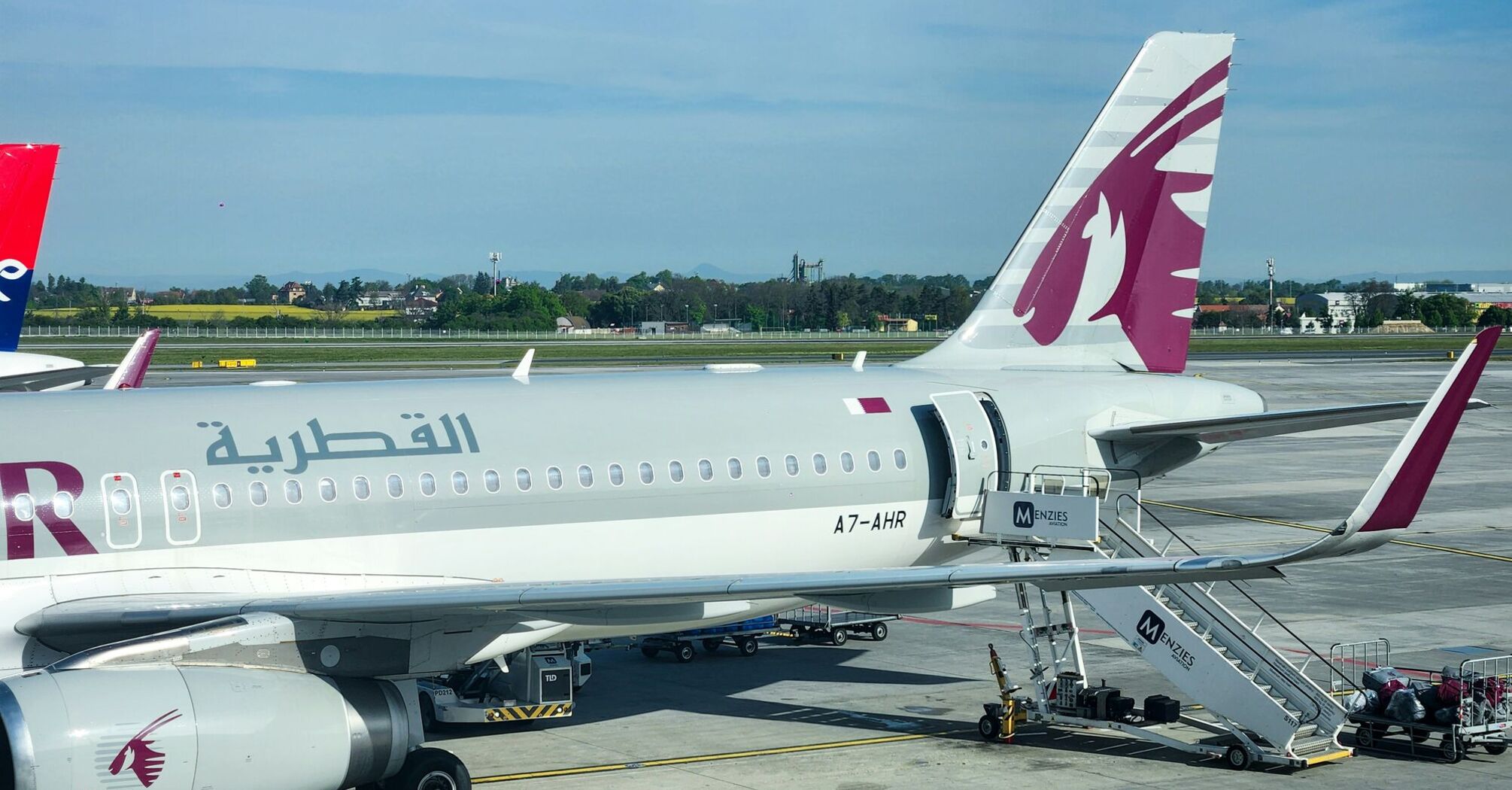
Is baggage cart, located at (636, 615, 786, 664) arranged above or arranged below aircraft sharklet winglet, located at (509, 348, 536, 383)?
below

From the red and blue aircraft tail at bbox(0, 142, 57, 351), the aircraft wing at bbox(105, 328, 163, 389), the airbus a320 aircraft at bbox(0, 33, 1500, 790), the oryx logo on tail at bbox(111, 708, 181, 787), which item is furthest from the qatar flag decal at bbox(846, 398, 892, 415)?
the red and blue aircraft tail at bbox(0, 142, 57, 351)

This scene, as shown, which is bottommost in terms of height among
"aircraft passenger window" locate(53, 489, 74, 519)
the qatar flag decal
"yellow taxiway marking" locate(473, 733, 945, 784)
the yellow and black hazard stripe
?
"yellow taxiway marking" locate(473, 733, 945, 784)

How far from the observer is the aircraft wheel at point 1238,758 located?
19.1 metres

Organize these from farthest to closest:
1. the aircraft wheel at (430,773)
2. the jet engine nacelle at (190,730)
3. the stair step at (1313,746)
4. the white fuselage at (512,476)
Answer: the stair step at (1313,746)
the white fuselage at (512,476)
the aircraft wheel at (430,773)
the jet engine nacelle at (190,730)

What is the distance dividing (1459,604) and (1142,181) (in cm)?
1064

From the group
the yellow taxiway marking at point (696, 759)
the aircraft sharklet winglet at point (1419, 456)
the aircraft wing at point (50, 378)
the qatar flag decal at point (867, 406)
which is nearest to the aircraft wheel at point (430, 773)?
the yellow taxiway marking at point (696, 759)

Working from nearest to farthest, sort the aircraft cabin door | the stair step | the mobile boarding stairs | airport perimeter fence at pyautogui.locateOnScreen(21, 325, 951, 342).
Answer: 1. the stair step
2. the mobile boarding stairs
3. the aircraft cabin door
4. airport perimeter fence at pyautogui.locateOnScreen(21, 325, 951, 342)

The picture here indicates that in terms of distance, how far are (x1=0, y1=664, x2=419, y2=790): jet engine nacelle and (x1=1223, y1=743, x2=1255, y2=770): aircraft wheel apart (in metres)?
10.2

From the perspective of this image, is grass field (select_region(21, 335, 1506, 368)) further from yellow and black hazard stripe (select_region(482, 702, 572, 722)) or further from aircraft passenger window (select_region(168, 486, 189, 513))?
aircraft passenger window (select_region(168, 486, 189, 513))

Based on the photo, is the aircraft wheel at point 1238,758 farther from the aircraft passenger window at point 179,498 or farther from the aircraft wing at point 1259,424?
the aircraft passenger window at point 179,498

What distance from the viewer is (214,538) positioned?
17547mm

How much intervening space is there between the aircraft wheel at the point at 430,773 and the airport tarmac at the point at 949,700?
1191 mm

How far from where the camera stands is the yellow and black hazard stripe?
20.6 meters

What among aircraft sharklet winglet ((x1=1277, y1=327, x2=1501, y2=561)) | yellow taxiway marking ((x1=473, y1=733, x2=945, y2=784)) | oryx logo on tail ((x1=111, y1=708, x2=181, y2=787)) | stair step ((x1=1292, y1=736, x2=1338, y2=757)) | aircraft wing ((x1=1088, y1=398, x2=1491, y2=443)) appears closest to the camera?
aircraft sharklet winglet ((x1=1277, y1=327, x2=1501, y2=561))
